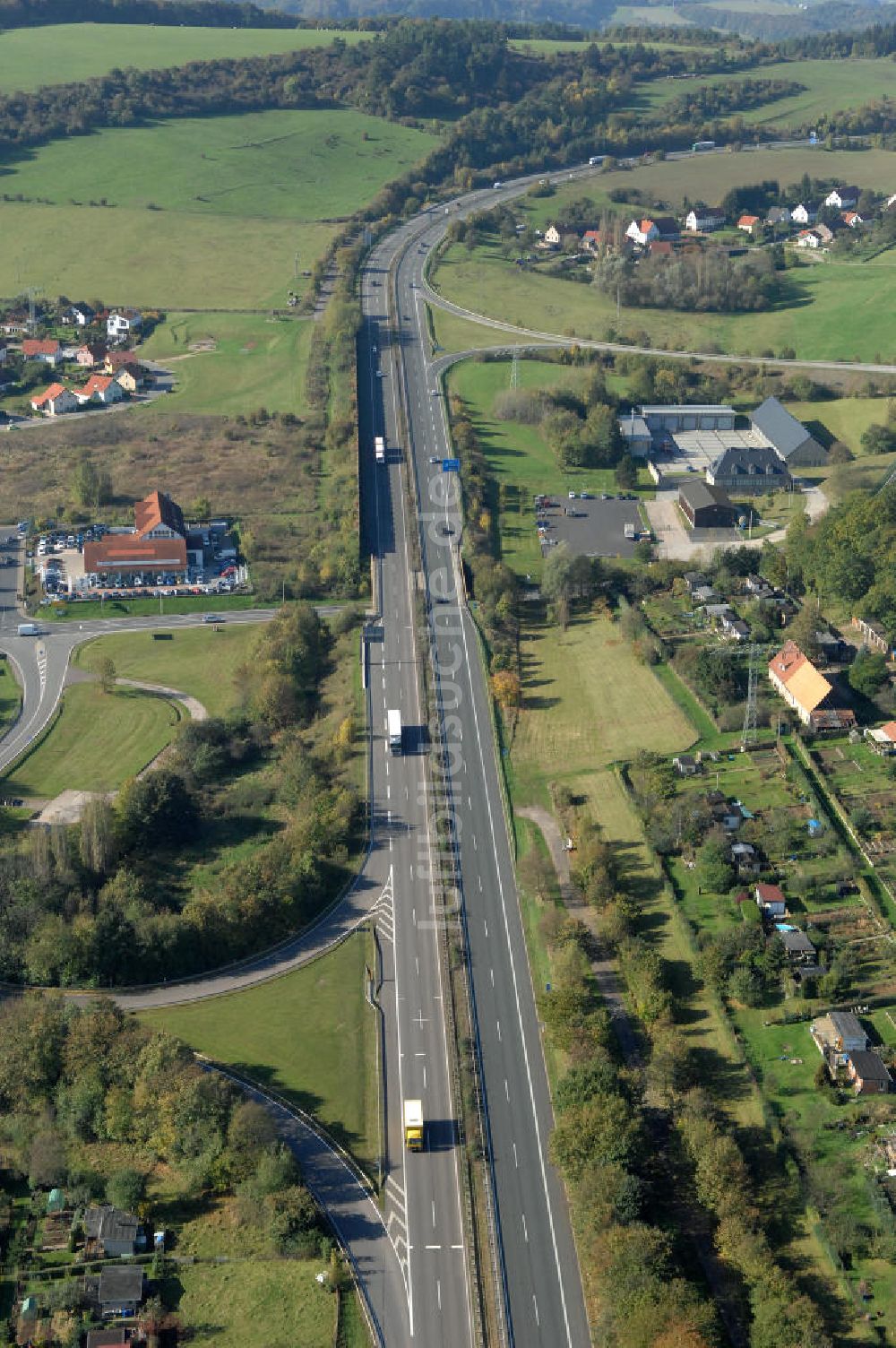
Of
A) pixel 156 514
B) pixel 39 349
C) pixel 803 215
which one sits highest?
pixel 803 215

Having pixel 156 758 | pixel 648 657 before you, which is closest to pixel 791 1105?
pixel 648 657

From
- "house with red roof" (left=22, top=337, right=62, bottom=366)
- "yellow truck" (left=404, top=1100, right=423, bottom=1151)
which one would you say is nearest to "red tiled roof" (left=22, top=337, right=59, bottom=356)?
"house with red roof" (left=22, top=337, right=62, bottom=366)

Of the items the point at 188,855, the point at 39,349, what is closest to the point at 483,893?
the point at 188,855

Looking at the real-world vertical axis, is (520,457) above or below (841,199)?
below

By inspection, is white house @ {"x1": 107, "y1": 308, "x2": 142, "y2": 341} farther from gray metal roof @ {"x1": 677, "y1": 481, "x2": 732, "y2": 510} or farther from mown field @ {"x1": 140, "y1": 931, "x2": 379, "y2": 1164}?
mown field @ {"x1": 140, "y1": 931, "x2": 379, "y2": 1164}

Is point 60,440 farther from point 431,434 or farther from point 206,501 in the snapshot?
point 431,434

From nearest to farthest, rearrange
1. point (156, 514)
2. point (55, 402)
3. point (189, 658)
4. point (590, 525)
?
1. point (189, 658)
2. point (156, 514)
3. point (590, 525)
4. point (55, 402)

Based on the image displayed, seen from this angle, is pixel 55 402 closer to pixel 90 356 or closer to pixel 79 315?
pixel 90 356
